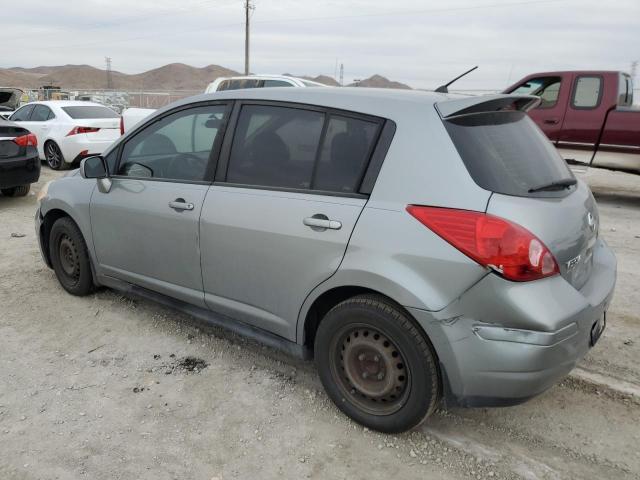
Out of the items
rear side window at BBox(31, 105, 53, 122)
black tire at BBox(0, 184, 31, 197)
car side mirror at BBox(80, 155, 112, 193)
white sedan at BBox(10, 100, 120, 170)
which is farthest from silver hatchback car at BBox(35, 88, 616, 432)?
rear side window at BBox(31, 105, 53, 122)

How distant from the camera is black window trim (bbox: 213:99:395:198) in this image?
8.29 ft

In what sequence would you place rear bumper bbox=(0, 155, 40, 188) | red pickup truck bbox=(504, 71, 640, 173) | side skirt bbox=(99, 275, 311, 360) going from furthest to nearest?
red pickup truck bbox=(504, 71, 640, 173)
rear bumper bbox=(0, 155, 40, 188)
side skirt bbox=(99, 275, 311, 360)

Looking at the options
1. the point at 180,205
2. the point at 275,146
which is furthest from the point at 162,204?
the point at 275,146

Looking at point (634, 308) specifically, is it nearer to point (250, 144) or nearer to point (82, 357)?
point (250, 144)

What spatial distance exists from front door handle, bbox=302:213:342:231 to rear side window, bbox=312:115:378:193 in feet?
0.53

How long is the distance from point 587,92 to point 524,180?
741cm

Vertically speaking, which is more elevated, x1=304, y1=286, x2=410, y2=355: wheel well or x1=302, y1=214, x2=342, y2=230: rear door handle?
x1=302, y1=214, x2=342, y2=230: rear door handle

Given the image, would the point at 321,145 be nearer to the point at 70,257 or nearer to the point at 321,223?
the point at 321,223

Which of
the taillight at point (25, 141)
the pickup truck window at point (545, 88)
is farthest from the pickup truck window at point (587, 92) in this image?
the taillight at point (25, 141)

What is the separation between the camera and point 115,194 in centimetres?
Result: 370

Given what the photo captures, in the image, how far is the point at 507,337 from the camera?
2.18m

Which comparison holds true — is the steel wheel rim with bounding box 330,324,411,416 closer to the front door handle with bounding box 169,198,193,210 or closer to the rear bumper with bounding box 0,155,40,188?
the front door handle with bounding box 169,198,193,210

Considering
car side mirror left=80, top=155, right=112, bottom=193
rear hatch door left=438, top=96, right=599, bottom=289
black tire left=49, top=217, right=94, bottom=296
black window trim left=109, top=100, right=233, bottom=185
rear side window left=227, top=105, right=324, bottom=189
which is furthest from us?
black tire left=49, top=217, right=94, bottom=296

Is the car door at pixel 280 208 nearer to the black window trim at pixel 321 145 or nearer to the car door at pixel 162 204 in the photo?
the black window trim at pixel 321 145
